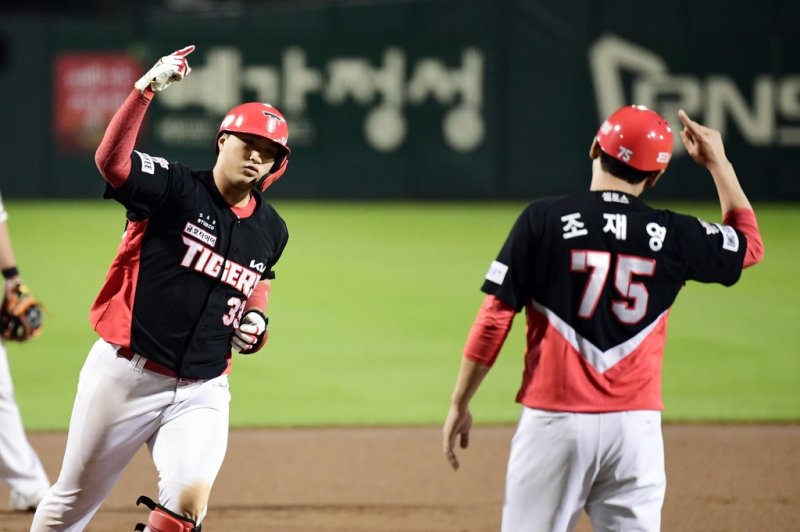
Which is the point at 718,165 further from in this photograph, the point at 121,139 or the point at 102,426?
the point at 102,426

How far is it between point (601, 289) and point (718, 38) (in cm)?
1618

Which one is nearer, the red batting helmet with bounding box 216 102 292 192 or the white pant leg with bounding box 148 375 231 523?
the white pant leg with bounding box 148 375 231 523

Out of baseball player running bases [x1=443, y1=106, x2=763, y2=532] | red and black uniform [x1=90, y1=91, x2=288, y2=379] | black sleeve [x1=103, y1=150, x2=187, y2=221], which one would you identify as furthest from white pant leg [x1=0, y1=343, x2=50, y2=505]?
baseball player running bases [x1=443, y1=106, x2=763, y2=532]

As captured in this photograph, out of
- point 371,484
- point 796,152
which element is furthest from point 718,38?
point 371,484

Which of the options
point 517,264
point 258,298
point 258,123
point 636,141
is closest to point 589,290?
point 517,264

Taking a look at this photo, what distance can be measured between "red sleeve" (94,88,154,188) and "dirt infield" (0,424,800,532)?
94.0 inches

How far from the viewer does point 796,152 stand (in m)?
18.7

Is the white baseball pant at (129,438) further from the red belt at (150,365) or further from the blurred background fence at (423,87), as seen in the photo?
the blurred background fence at (423,87)

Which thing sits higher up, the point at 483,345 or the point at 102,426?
the point at 483,345

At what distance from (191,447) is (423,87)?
15.5m

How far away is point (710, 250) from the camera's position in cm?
387

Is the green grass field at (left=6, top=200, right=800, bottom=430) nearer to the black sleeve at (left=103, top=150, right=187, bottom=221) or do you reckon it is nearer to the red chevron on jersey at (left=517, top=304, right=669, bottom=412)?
the black sleeve at (left=103, top=150, right=187, bottom=221)

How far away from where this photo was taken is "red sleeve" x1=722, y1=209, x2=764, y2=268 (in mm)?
3980

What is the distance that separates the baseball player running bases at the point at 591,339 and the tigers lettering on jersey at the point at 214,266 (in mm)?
1075
